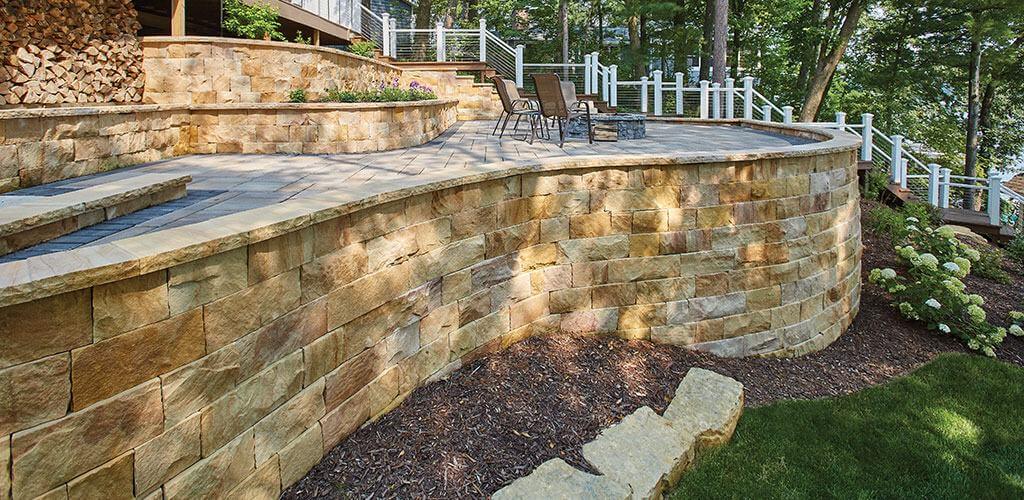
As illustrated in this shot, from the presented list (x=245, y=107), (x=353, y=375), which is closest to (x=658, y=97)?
(x=245, y=107)

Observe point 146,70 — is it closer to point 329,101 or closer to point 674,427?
point 329,101

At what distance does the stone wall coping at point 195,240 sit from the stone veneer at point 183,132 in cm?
290

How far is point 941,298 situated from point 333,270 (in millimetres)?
6998

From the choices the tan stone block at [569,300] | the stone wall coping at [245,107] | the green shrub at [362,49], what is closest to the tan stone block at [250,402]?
the tan stone block at [569,300]

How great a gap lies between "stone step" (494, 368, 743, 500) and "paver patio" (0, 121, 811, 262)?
1.95 metres

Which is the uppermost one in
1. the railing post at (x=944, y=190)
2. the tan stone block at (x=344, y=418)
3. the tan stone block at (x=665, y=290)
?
the railing post at (x=944, y=190)

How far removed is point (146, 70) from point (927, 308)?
8.77 metres

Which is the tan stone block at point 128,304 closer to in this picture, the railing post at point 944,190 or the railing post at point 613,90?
the railing post at point 944,190

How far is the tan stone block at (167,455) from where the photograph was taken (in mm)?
2537

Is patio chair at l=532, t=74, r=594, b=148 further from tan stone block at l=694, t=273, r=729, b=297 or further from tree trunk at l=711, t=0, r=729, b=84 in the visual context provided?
tree trunk at l=711, t=0, r=729, b=84

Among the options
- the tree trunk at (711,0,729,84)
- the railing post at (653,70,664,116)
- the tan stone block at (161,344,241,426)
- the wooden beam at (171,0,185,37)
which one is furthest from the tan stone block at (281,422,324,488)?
the tree trunk at (711,0,729,84)

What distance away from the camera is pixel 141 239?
8.57 ft

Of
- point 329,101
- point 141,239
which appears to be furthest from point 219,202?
point 329,101

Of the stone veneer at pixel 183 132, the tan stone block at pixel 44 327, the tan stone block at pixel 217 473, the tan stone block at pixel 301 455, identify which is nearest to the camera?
the tan stone block at pixel 44 327
